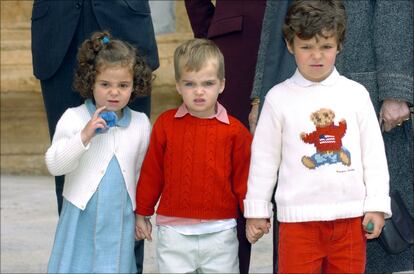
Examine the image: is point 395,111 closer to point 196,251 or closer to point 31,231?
point 196,251

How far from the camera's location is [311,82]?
11.3ft

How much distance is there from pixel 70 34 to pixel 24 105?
166 inches

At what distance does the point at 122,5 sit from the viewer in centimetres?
402

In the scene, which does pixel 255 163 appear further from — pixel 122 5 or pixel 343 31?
pixel 122 5

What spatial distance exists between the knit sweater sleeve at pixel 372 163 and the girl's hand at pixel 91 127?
897 millimetres

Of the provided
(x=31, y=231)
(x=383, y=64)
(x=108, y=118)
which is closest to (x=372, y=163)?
(x=383, y=64)

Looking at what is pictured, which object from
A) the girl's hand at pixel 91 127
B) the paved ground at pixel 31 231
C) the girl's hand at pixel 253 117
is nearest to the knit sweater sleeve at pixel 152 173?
the girl's hand at pixel 91 127

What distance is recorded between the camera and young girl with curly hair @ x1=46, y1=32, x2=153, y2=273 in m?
3.69

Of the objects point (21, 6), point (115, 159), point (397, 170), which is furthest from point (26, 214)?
point (397, 170)

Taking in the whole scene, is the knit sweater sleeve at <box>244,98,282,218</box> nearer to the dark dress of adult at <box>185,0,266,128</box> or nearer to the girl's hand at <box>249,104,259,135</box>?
the girl's hand at <box>249,104,259,135</box>

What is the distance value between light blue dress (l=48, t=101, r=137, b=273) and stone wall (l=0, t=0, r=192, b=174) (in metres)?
4.40

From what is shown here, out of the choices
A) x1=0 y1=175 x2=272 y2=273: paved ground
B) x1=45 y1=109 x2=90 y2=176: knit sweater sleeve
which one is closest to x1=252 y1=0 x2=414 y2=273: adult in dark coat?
x1=45 y1=109 x2=90 y2=176: knit sweater sleeve

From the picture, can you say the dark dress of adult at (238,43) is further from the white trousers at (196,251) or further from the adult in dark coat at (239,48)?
the white trousers at (196,251)

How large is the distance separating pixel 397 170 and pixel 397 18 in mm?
570
